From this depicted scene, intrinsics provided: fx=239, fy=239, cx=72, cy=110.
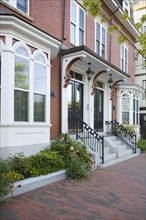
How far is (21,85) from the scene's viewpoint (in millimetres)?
6797

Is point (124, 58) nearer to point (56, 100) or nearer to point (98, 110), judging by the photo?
point (98, 110)

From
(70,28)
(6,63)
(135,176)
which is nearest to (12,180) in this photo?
(6,63)

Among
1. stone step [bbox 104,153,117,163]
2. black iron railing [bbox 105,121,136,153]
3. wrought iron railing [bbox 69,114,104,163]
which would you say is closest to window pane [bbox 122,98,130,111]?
black iron railing [bbox 105,121,136,153]

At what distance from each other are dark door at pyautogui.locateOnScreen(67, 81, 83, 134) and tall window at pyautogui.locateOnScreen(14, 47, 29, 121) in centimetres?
394

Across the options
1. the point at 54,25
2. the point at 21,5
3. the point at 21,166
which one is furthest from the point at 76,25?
the point at 21,166

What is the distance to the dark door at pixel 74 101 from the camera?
35.4 ft

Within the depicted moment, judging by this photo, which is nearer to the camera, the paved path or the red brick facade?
the paved path

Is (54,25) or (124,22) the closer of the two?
(54,25)

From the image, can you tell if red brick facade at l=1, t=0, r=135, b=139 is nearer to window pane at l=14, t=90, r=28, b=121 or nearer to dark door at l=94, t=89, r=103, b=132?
window pane at l=14, t=90, r=28, b=121

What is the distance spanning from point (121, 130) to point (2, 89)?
28.0ft

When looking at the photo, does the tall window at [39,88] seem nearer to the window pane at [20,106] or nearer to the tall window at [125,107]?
the window pane at [20,106]

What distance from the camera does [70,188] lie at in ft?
19.6

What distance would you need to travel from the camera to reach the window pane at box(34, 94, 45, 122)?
24.0ft

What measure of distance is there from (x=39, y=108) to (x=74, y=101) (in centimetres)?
394
